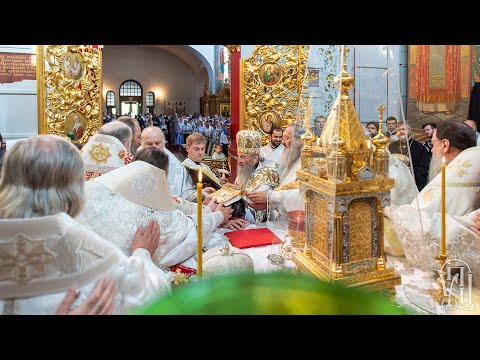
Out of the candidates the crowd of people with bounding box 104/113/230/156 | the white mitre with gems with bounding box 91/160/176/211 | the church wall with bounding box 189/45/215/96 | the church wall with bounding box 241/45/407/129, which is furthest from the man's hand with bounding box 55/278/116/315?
the church wall with bounding box 189/45/215/96

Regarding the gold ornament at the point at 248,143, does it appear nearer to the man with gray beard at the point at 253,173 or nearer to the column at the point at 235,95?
the man with gray beard at the point at 253,173

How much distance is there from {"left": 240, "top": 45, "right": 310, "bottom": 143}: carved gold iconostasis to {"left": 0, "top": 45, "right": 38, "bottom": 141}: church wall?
7.79ft

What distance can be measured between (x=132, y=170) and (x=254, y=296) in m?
1.17

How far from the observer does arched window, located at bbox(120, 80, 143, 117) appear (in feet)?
57.8

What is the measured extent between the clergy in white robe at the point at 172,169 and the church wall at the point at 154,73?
14.2 metres

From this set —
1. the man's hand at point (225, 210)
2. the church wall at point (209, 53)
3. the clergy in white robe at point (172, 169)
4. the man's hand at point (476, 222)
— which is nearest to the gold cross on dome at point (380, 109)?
the man's hand at point (476, 222)

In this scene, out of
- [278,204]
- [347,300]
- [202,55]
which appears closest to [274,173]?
[278,204]

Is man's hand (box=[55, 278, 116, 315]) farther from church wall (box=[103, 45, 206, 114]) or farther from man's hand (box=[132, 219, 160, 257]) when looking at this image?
church wall (box=[103, 45, 206, 114])

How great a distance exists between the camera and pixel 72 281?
100cm

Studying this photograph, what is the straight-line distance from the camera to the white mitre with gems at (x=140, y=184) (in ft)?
5.83

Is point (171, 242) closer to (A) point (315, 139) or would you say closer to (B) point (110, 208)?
(B) point (110, 208)

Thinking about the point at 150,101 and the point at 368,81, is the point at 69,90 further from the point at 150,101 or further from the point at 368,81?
the point at 150,101

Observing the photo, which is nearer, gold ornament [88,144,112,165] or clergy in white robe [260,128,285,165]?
gold ornament [88,144,112,165]

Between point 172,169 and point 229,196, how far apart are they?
34.8 inches
